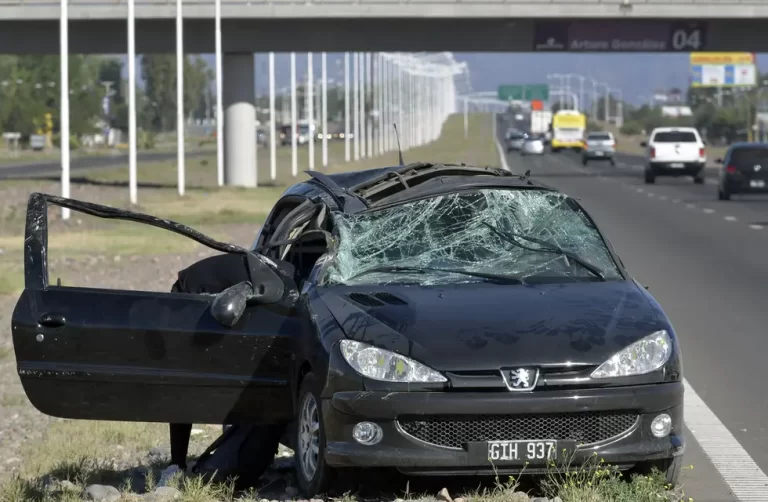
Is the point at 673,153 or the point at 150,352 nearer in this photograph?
the point at 150,352

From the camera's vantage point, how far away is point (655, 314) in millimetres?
7129

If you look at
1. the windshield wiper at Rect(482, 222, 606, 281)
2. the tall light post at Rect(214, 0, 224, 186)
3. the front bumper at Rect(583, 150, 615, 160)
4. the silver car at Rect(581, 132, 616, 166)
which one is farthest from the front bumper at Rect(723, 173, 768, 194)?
the front bumper at Rect(583, 150, 615, 160)

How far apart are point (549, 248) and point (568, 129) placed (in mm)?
100614

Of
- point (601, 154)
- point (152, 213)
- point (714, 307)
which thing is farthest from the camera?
point (601, 154)

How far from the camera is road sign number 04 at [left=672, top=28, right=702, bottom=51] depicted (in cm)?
5944

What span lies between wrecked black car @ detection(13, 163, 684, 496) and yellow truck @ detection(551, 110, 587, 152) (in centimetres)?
9872

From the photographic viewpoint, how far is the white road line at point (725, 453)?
24.3ft

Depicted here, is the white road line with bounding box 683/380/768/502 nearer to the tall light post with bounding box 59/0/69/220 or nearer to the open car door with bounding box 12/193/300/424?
the open car door with bounding box 12/193/300/424

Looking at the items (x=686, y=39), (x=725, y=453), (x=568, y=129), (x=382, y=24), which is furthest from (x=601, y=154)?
(x=725, y=453)

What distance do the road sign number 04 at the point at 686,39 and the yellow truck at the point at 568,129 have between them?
45620 millimetres

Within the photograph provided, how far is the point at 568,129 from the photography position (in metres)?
108

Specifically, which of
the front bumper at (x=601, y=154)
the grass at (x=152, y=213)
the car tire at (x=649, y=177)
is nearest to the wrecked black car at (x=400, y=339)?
the grass at (x=152, y=213)

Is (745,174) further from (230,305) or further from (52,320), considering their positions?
(52,320)

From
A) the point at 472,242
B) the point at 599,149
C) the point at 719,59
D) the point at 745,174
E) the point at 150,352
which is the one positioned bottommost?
the point at 599,149
